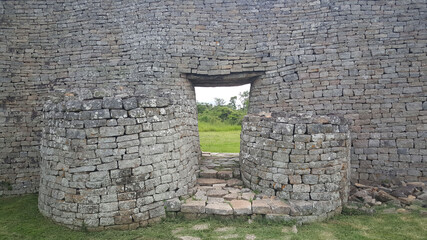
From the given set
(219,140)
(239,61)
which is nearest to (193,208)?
(239,61)

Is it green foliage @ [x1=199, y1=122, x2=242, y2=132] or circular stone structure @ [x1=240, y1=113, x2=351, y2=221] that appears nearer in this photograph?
circular stone structure @ [x1=240, y1=113, x2=351, y2=221]

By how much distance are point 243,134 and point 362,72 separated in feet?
15.3

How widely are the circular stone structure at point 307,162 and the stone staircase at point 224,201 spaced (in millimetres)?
342

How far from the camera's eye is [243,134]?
264 inches

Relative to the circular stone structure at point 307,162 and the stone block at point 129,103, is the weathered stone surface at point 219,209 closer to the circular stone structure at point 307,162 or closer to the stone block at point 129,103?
the circular stone structure at point 307,162

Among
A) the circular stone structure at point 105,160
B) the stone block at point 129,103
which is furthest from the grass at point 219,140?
the stone block at point 129,103

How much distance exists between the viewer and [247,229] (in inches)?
190

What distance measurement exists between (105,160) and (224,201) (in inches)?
111

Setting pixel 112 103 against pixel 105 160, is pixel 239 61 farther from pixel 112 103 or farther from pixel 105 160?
pixel 105 160

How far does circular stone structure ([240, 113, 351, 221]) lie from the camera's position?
5383 mm

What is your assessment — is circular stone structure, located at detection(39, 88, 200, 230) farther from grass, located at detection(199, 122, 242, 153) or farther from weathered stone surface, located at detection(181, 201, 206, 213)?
grass, located at detection(199, 122, 242, 153)

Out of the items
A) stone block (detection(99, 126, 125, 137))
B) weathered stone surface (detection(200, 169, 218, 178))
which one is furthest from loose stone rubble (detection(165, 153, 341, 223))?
stone block (detection(99, 126, 125, 137))

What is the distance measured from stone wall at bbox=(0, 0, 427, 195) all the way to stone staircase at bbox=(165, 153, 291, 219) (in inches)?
95.7

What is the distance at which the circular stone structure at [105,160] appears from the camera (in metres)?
4.84
